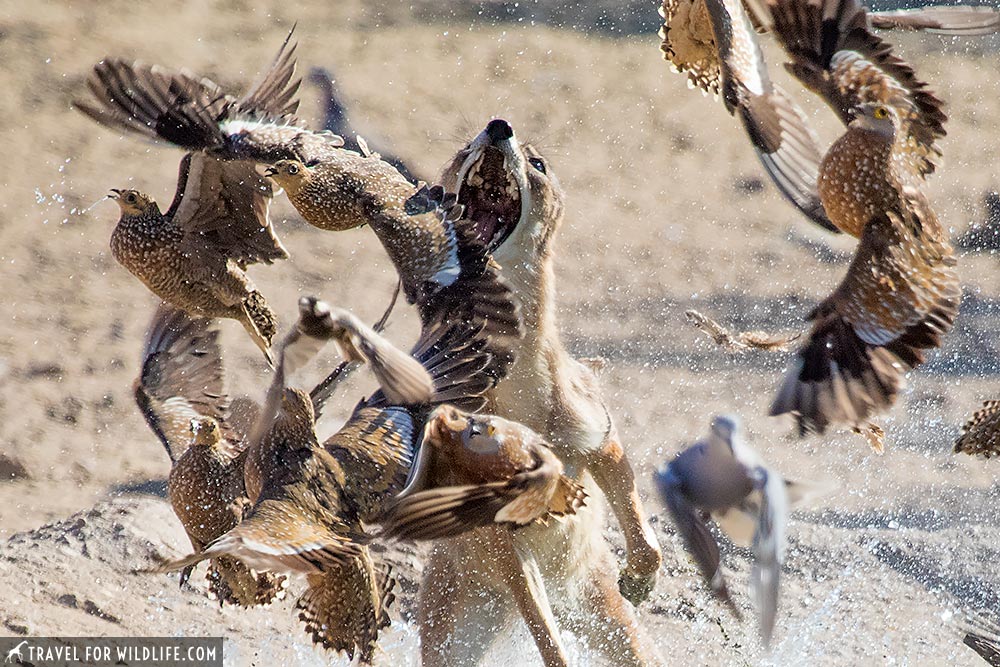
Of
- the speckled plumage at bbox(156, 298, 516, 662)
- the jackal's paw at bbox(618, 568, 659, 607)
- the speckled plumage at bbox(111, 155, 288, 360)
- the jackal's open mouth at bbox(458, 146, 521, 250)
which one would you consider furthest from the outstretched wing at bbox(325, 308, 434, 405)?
the jackal's paw at bbox(618, 568, 659, 607)

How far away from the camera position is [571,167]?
37.0 ft

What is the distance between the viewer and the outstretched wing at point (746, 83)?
12.5ft

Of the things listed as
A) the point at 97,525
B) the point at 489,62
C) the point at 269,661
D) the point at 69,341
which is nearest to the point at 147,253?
the point at 269,661

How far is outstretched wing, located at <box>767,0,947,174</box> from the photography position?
3.60 m

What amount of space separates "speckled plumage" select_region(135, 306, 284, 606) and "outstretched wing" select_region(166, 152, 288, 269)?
404 mm

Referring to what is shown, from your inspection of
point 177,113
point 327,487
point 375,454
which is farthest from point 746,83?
point 177,113

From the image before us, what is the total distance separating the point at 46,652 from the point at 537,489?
214 cm

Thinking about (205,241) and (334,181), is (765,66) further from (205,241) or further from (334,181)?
(205,241)

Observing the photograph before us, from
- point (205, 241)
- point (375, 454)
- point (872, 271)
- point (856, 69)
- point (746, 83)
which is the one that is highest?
point (856, 69)

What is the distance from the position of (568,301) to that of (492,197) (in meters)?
5.09

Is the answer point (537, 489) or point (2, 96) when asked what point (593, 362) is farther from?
point (2, 96)

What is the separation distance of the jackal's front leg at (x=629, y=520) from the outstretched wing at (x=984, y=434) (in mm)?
1284

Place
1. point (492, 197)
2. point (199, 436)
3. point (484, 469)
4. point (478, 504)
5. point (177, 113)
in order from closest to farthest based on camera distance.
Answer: point (478, 504) < point (484, 469) < point (199, 436) < point (177, 113) < point (492, 197)

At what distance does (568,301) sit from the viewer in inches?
379
